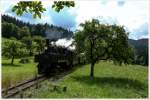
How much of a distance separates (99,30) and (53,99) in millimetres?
11969

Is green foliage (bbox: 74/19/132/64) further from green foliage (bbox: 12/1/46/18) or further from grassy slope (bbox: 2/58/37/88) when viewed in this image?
green foliage (bbox: 12/1/46/18)

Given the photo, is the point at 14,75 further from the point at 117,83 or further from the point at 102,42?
the point at 117,83

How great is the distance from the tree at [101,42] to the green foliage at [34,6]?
A: 53.6 feet

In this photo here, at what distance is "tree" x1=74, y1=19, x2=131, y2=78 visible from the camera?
25.3 metres

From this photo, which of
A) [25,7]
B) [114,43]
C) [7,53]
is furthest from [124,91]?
[7,53]

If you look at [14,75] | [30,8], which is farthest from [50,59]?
[30,8]

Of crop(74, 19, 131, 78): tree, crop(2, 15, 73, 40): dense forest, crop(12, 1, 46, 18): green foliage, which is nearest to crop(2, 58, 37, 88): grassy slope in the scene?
crop(2, 15, 73, 40): dense forest

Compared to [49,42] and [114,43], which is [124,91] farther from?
[49,42]

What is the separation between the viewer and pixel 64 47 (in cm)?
2862

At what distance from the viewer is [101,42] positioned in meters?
25.5

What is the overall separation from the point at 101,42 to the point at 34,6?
671 inches

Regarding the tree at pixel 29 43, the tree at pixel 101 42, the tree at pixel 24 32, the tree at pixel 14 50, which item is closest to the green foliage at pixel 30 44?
the tree at pixel 29 43

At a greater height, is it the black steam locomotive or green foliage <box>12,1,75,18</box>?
green foliage <box>12,1,75,18</box>

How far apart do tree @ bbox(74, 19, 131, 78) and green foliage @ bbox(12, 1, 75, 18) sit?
1634 centimetres
